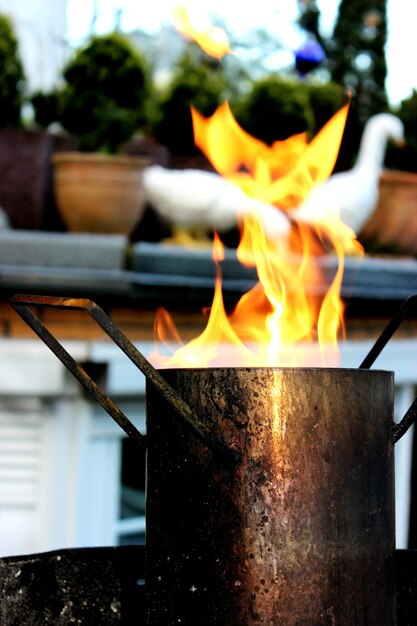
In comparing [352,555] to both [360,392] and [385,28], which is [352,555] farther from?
[385,28]

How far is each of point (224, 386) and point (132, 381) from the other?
92.2 inches

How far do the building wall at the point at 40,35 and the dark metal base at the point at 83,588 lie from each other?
393cm

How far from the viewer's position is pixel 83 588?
2008mm

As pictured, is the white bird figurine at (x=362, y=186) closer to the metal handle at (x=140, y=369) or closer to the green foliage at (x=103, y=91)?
the green foliage at (x=103, y=91)

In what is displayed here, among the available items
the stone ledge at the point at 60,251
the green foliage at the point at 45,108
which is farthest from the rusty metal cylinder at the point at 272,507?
the green foliage at the point at 45,108

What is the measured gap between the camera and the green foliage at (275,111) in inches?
173

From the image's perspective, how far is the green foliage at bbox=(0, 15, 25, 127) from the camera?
420 centimetres

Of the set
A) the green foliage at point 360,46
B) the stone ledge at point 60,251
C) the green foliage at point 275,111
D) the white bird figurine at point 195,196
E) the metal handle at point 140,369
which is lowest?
the metal handle at point 140,369

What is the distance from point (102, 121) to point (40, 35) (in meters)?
1.81

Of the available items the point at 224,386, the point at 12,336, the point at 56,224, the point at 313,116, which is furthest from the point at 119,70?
the point at 224,386

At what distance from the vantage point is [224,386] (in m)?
1.56

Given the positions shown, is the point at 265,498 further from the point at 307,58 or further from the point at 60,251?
the point at 307,58

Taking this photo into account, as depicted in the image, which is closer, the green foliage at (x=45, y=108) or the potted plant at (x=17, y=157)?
the potted plant at (x=17, y=157)

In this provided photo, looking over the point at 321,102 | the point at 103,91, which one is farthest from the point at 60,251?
the point at 321,102
